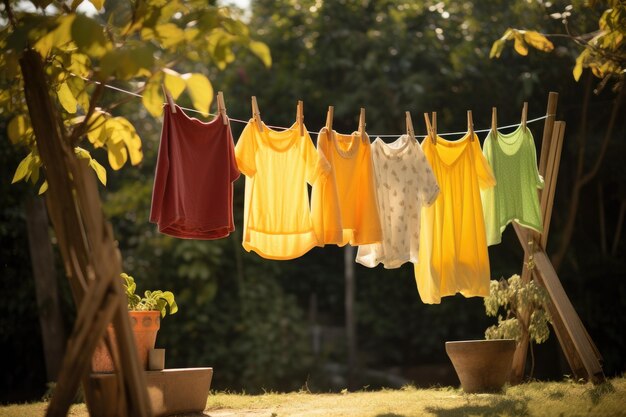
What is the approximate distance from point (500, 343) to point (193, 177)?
2.33m

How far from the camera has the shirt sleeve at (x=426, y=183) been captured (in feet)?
16.4

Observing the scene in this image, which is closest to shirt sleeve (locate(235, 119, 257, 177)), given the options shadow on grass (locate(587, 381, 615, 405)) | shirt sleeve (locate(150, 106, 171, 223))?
shirt sleeve (locate(150, 106, 171, 223))

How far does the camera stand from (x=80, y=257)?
3.61 m

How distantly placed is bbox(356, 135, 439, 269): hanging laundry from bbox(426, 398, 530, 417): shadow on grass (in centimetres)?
104

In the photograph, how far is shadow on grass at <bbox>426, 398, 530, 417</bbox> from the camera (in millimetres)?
4148

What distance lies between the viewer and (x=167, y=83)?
3.23 metres

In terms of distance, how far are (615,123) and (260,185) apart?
5463mm

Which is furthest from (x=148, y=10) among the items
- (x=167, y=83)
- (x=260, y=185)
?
(x=260, y=185)

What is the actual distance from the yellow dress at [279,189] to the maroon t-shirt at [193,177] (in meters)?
0.19

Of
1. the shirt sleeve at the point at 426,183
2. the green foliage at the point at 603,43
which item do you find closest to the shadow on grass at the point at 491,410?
the shirt sleeve at the point at 426,183

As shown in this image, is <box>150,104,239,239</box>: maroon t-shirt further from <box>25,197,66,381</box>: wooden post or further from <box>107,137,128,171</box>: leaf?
<box>25,197,66,381</box>: wooden post

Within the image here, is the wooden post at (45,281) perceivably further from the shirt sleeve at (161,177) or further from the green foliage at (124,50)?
the green foliage at (124,50)

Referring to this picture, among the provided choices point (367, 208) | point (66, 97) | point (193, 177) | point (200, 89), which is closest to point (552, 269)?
point (367, 208)

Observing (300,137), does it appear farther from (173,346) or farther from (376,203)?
(173,346)
